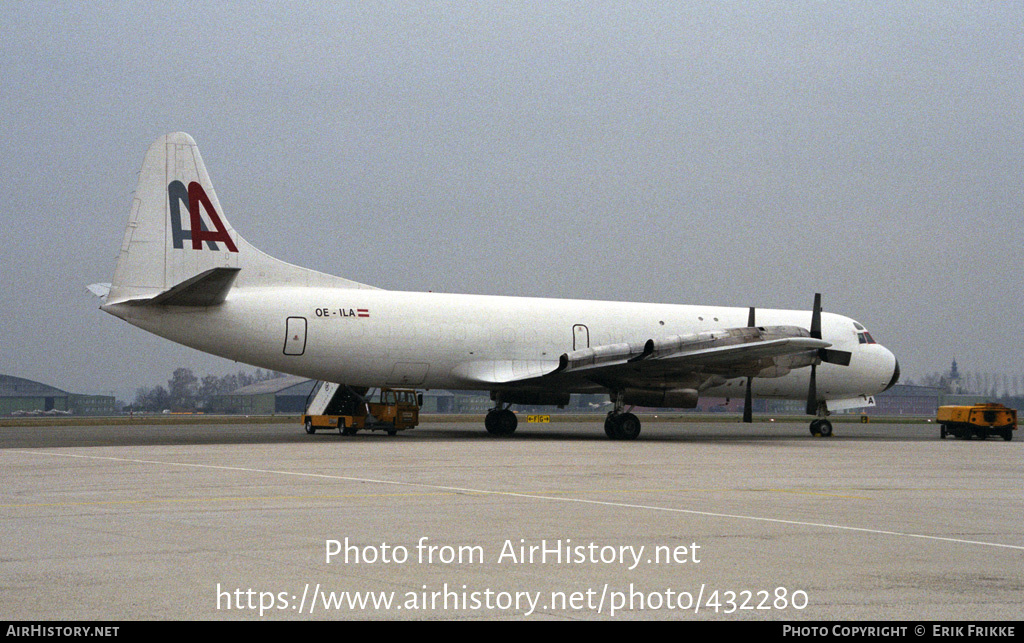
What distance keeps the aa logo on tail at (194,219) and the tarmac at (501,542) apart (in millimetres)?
10264

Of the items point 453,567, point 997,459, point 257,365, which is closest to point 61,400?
point 257,365

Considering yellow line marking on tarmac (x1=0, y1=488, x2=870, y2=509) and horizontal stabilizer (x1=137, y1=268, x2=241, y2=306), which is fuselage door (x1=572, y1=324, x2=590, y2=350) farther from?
yellow line marking on tarmac (x1=0, y1=488, x2=870, y2=509)

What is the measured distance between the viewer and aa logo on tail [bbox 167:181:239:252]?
2844cm

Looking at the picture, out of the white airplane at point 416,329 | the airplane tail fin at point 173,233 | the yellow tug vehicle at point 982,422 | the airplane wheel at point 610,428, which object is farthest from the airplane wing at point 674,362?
the yellow tug vehicle at point 982,422

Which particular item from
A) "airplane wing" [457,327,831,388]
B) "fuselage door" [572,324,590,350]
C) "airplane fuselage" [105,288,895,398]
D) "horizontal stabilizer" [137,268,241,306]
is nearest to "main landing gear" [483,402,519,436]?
"airplane fuselage" [105,288,895,398]

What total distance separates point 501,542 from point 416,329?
2180cm

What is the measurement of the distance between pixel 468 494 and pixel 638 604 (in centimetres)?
746

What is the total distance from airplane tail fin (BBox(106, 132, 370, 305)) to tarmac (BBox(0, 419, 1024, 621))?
9157mm

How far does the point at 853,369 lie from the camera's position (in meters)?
37.8

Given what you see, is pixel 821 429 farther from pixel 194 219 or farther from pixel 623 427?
pixel 194 219

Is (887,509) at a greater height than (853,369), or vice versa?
(853,369)
